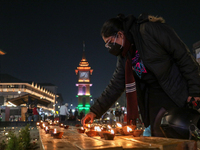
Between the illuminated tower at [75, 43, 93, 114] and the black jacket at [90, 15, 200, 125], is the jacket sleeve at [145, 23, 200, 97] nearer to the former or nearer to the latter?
the black jacket at [90, 15, 200, 125]

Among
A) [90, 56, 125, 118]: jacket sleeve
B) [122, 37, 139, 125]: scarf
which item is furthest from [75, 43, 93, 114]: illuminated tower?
[122, 37, 139, 125]: scarf

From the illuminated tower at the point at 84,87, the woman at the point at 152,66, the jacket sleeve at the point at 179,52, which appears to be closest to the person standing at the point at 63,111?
the woman at the point at 152,66

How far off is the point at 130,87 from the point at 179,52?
811 millimetres

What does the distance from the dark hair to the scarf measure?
185 millimetres

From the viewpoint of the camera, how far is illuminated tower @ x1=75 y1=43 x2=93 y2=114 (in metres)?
88.1

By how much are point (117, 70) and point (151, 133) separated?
111 centimetres

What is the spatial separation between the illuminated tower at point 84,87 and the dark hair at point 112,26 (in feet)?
282

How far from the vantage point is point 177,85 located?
81.1 inches

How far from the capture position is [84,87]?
294 feet

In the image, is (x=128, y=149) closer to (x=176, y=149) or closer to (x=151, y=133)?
(x=176, y=149)

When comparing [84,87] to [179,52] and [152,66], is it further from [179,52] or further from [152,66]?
[179,52]

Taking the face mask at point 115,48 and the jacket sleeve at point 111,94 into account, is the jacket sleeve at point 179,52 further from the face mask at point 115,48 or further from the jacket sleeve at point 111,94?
the jacket sleeve at point 111,94

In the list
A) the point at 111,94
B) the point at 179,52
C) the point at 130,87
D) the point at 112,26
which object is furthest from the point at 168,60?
the point at 111,94

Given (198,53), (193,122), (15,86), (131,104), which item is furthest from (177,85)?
(15,86)
